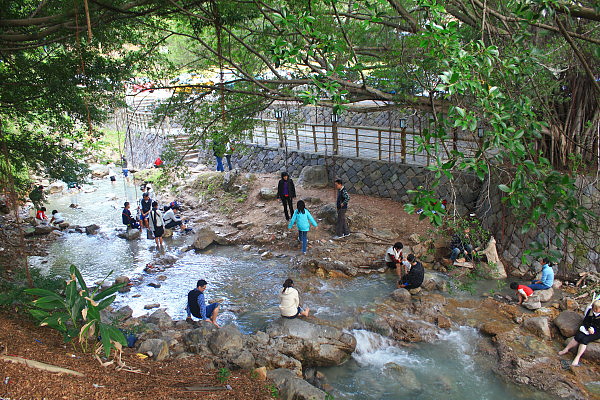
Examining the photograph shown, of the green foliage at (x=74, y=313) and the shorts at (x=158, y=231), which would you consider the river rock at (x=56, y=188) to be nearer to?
the shorts at (x=158, y=231)

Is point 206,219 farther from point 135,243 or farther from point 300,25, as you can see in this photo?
point 300,25

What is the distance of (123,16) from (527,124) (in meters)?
7.14

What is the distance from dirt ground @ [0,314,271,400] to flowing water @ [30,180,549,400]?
6.56 ft

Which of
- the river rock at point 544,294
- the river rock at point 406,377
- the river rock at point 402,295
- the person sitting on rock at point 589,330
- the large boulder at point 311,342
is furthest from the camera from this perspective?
the river rock at point 402,295

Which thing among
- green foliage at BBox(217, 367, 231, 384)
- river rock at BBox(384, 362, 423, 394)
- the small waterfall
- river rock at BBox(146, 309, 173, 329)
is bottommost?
river rock at BBox(384, 362, 423, 394)

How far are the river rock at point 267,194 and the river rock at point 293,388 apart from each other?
845 cm

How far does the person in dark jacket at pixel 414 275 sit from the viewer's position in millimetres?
9148

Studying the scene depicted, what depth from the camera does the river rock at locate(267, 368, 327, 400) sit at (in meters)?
5.91

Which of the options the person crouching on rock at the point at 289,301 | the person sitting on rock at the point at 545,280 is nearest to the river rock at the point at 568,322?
the person sitting on rock at the point at 545,280

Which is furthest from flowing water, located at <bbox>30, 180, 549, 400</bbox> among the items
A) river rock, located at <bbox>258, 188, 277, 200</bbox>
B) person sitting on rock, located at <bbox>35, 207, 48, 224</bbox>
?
river rock, located at <bbox>258, 188, 277, 200</bbox>

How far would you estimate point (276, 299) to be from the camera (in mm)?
9461

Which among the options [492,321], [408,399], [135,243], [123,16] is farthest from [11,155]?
[492,321]

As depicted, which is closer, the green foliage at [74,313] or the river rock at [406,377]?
the green foliage at [74,313]

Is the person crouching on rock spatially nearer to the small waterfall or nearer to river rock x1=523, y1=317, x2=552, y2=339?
the small waterfall
